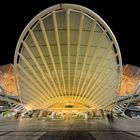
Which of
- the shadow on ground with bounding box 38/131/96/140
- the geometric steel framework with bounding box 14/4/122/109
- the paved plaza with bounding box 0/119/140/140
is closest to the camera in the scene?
the shadow on ground with bounding box 38/131/96/140

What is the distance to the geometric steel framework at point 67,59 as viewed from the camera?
27.0m

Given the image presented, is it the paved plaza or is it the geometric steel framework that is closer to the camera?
the paved plaza

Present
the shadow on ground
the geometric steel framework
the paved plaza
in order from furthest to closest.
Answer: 1. the geometric steel framework
2. the paved plaza
3. the shadow on ground

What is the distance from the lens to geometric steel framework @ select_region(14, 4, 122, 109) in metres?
27.0

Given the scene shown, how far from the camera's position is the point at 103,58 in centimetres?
3366

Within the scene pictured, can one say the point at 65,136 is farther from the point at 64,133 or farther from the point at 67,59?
the point at 67,59

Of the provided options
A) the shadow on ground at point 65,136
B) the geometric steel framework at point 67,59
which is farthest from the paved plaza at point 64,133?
the geometric steel framework at point 67,59

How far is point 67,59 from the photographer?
34.8 metres

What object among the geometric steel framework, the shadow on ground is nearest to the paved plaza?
the shadow on ground

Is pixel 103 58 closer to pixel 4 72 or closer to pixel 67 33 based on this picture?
pixel 67 33

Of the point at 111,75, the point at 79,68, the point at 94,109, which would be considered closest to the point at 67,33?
the point at 79,68

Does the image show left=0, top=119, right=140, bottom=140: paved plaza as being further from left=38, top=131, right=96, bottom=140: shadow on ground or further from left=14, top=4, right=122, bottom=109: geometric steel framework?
left=14, top=4, right=122, bottom=109: geometric steel framework

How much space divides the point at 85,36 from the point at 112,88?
1502 cm

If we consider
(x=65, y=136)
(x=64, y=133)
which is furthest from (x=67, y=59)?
(x=65, y=136)
